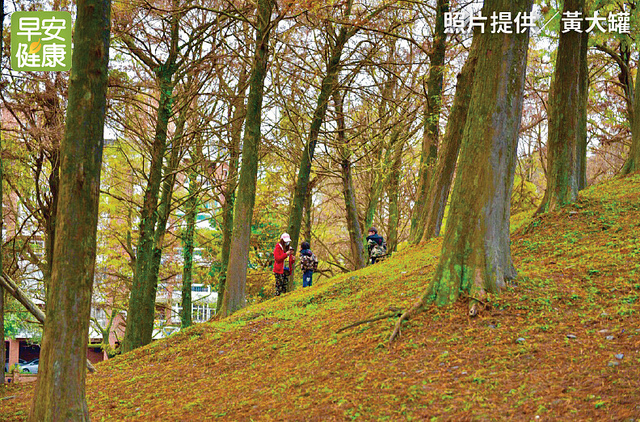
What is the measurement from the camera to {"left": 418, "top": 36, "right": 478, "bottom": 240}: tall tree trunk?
10672mm

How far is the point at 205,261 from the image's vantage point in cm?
2569

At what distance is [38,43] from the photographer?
376 inches

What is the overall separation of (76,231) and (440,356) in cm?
340

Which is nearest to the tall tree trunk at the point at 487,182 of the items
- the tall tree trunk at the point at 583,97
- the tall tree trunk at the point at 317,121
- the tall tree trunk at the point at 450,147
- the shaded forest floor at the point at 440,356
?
the shaded forest floor at the point at 440,356

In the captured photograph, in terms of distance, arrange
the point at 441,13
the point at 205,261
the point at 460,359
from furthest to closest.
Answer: the point at 205,261 → the point at 441,13 → the point at 460,359

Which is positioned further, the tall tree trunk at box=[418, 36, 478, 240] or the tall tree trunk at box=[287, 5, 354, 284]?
the tall tree trunk at box=[287, 5, 354, 284]

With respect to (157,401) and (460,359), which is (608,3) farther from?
(157,401)

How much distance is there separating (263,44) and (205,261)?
623 inches

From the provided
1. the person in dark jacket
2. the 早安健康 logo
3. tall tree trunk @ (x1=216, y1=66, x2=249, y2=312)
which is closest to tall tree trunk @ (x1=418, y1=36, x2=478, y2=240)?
the person in dark jacket

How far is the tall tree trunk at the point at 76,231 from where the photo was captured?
184 inches

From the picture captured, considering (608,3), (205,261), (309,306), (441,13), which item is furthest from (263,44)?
(205,261)

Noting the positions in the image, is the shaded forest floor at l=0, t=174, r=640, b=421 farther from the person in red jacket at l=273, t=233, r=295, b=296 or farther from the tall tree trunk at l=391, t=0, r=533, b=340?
the person in red jacket at l=273, t=233, r=295, b=296

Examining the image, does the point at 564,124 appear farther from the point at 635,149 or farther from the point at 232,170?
the point at 232,170

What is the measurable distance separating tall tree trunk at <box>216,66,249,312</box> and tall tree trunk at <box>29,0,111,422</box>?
9.65 meters
